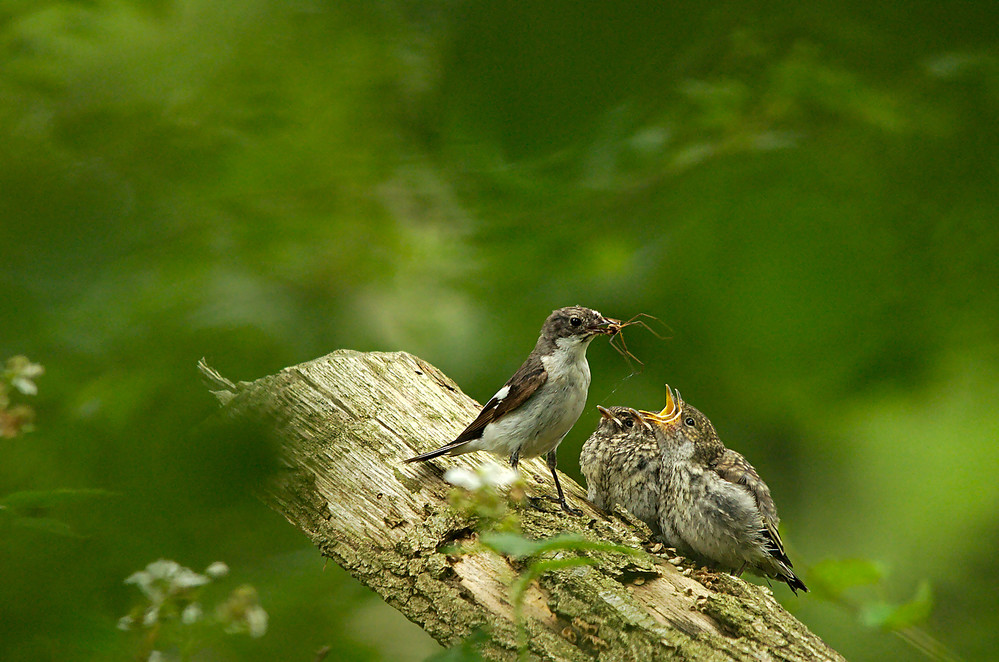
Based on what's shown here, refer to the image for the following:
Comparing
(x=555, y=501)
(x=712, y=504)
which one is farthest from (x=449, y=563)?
(x=712, y=504)

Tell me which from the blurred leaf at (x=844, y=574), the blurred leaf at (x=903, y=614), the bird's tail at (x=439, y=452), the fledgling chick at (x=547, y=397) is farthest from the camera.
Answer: the fledgling chick at (x=547, y=397)

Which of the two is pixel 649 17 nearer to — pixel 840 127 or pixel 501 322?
pixel 840 127

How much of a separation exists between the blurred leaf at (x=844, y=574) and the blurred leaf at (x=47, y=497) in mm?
1815

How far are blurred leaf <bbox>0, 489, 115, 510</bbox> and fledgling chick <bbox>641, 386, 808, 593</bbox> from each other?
3.32m

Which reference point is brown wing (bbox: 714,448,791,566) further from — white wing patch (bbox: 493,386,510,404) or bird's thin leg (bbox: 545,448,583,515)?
white wing patch (bbox: 493,386,510,404)

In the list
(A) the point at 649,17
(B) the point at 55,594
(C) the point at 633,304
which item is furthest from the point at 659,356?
(B) the point at 55,594

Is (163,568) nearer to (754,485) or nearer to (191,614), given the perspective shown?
(191,614)

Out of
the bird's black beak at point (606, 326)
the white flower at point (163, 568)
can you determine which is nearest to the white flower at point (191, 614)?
the white flower at point (163, 568)

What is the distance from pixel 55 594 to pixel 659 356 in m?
2.99

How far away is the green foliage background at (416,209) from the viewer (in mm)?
1421

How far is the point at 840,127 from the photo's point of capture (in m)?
2.53

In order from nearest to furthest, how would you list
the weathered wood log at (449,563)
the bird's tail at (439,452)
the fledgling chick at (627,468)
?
the weathered wood log at (449,563), the bird's tail at (439,452), the fledgling chick at (627,468)

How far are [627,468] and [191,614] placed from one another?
3.18 meters

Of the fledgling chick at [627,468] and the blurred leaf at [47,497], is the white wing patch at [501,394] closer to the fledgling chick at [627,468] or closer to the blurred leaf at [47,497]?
the fledgling chick at [627,468]
